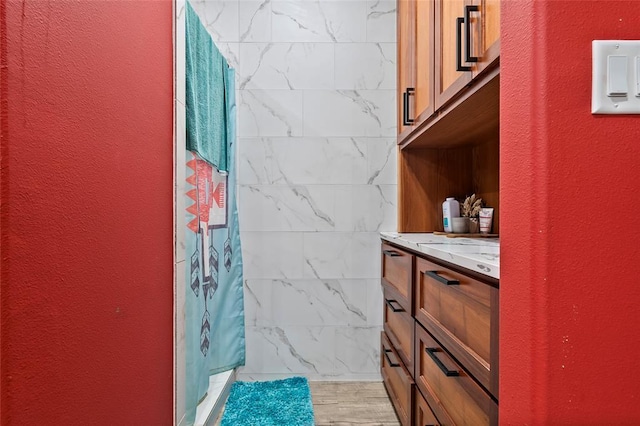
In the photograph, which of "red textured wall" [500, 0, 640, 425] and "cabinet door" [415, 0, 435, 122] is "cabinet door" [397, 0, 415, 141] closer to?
"cabinet door" [415, 0, 435, 122]

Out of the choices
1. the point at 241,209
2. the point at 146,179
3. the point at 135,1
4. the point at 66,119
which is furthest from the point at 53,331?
the point at 241,209

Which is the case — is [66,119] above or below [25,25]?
below

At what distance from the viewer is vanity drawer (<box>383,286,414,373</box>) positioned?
1.75 m

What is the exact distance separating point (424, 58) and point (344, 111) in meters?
0.74

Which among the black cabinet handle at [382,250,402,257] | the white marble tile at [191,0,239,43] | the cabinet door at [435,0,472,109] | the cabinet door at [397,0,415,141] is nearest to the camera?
the cabinet door at [435,0,472,109]

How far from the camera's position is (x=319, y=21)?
255cm

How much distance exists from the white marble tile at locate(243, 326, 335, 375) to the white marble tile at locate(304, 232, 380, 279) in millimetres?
353

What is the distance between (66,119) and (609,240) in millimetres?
998

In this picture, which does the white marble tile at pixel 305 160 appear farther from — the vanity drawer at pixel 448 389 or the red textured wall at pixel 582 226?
the red textured wall at pixel 582 226

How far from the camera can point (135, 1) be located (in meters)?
1.15

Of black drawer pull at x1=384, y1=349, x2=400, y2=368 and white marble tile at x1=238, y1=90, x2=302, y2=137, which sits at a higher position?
white marble tile at x1=238, y1=90, x2=302, y2=137

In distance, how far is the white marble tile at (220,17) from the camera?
8.28ft

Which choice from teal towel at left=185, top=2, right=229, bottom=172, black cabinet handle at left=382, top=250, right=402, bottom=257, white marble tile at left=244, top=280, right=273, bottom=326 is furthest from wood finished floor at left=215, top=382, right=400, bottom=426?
teal towel at left=185, top=2, right=229, bottom=172

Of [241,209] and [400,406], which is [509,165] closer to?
[400,406]
